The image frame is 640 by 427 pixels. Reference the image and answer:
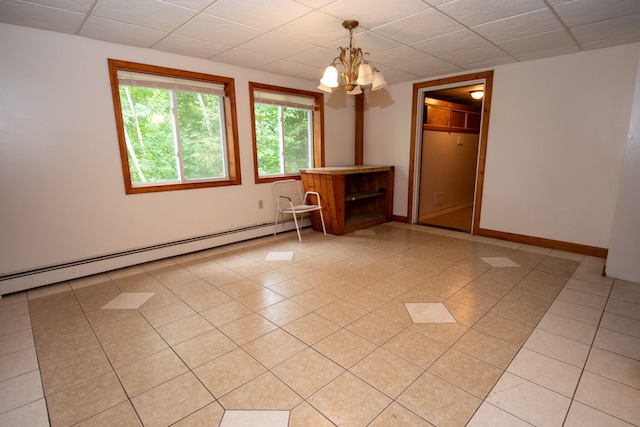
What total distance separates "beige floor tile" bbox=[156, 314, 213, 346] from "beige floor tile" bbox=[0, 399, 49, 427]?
0.62 m

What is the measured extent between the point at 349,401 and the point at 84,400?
4.20 ft

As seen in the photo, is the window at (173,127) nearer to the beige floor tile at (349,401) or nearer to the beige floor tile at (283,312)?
the beige floor tile at (283,312)

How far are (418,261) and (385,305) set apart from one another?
3.58 feet

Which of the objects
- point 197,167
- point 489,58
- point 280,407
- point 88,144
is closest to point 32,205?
point 88,144

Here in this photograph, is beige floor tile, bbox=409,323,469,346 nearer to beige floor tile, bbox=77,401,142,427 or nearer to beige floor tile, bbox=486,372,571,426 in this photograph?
beige floor tile, bbox=486,372,571,426

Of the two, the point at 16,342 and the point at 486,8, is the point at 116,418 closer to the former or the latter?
the point at 16,342

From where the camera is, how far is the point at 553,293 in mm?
2504

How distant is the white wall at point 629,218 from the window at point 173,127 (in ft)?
12.8

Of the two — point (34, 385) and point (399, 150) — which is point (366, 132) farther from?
point (34, 385)

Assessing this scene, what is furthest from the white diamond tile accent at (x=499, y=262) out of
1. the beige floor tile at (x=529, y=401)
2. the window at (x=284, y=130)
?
the window at (x=284, y=130)

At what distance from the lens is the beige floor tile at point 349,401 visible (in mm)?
1356

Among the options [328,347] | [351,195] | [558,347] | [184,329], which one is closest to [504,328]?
[558,347]

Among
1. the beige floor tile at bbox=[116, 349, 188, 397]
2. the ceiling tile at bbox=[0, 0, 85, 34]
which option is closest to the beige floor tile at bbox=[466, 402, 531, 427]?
the beige floor tile at bbox=[116, 349, 188, 397]

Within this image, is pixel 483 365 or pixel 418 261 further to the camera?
pixel 418 261
